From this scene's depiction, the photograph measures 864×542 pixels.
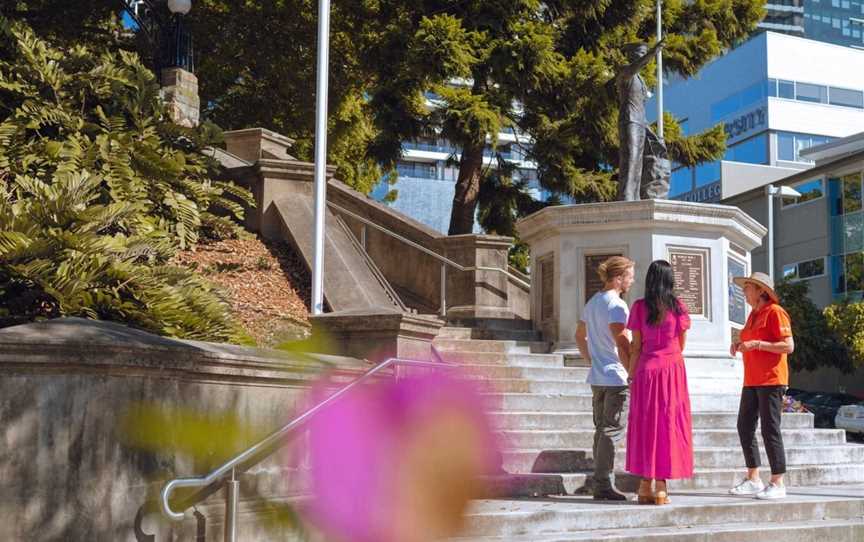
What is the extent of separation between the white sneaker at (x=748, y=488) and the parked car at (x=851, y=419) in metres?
21.7

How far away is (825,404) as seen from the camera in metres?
32.3

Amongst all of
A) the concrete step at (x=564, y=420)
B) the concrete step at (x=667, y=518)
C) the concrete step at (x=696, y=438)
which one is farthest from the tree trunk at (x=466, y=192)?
Result: the concrete step at (x=667, y=518)

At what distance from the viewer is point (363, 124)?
30.1 meters

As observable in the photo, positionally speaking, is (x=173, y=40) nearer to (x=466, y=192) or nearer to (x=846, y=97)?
(x=466, y=192)

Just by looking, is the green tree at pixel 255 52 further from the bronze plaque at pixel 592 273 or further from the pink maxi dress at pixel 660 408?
the pink maxi dress at pixel 660 408

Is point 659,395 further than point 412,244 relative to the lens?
No

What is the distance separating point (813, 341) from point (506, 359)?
29.8 metres

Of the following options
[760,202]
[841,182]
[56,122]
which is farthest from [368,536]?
[760,202]

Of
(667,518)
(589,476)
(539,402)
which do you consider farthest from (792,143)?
(667,518)

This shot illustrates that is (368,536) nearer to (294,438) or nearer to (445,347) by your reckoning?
(294,438)

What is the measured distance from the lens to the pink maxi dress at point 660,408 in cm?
754

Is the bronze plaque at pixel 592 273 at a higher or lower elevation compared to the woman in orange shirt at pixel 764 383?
higher

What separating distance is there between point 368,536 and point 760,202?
47.3 m

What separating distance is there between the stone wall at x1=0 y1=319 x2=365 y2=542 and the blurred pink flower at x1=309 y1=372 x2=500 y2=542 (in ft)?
3.37
